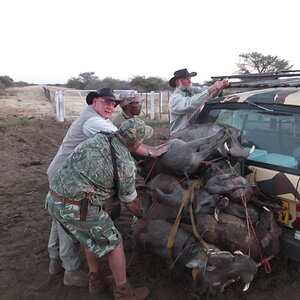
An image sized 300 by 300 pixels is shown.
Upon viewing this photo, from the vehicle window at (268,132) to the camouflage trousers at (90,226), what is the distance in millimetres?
1522

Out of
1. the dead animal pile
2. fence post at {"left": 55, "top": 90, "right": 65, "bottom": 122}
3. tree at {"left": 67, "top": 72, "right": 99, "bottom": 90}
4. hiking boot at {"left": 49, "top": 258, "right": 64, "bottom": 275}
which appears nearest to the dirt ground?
hiking boot at {"left": 49, "top": 258, "right": 64, "bottom": 275}

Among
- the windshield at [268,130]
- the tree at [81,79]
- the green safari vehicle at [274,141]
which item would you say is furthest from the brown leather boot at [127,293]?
the tree at [81,79]

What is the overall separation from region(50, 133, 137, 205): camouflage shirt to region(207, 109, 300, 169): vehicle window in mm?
1305

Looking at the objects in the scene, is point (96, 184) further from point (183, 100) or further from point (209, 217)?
point (183, 100)

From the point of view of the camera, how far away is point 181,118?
4766 mm

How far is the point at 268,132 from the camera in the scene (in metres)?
3.68

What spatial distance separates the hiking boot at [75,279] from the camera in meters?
3.29

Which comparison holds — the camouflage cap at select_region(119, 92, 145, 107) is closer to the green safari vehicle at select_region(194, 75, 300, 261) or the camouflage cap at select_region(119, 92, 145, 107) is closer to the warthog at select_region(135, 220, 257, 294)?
the green safari vehicle at select_region(194, 75, 300, 261)

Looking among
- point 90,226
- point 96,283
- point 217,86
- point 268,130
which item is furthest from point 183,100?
point 96,283

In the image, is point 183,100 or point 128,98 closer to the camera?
point 128,98

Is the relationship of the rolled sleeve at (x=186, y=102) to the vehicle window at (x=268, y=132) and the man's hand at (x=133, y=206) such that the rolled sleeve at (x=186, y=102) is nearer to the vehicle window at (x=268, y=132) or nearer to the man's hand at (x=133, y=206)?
the vehicle window at (x=268, y=132)

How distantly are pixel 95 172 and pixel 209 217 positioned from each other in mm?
1000

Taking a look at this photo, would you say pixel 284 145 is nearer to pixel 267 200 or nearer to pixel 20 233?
pixel 267 200

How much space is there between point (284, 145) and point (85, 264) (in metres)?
2.45
